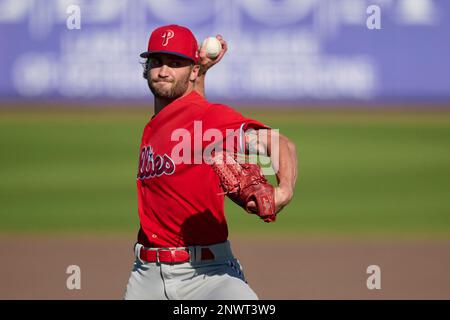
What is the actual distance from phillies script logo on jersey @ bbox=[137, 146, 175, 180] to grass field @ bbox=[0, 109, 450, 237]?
20.8ft

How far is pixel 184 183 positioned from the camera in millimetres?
3318

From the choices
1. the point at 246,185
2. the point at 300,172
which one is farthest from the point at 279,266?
the point at 300,172

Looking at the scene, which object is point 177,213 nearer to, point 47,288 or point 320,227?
point 47,288

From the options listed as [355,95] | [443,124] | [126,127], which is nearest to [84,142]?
[126,127]

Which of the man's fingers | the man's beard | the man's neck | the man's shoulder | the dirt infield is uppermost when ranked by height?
the man's beard

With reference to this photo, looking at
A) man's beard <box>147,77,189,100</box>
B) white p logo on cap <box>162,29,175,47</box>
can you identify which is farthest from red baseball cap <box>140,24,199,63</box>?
man's beard <box>147,77,189,100</box>

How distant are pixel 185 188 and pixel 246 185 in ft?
1.49

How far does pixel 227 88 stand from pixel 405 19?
10.6 ft

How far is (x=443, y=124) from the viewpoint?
52.4ft

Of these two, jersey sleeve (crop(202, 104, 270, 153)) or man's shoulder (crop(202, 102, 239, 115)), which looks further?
man's shoulder (crop(202, 102, 239, 115))

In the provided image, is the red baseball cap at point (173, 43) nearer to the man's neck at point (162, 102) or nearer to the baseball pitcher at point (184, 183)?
the baseball pitcher at point (184, 183)

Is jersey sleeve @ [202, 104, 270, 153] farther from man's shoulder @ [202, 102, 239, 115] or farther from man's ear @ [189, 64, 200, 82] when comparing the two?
man's ear @ [189, 64, 200, 82]

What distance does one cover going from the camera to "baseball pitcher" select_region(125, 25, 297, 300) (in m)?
3.19

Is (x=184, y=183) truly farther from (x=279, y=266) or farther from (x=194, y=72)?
(x=279, y=266)
